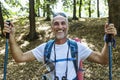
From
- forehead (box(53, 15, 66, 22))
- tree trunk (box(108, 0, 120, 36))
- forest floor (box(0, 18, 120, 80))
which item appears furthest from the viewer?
tree trunk (box(108, 0, 120, 36))

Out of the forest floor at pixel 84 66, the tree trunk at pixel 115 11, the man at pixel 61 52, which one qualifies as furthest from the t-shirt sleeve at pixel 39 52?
the tree trunk at pixel 115 11

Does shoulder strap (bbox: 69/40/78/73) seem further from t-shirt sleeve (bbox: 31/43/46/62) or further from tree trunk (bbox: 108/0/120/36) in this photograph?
tree trunk (bbox: 108/0/120/36)

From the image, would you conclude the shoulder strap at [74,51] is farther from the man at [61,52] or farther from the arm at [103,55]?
the arm at [103,55]

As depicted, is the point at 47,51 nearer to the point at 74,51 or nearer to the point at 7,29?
the point at 74,51

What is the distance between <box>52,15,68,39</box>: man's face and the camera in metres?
4.20

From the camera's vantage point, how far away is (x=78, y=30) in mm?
18469

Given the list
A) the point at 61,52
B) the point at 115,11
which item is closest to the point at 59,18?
the point at 61,52

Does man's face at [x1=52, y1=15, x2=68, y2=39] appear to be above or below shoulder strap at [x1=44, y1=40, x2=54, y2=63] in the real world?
above

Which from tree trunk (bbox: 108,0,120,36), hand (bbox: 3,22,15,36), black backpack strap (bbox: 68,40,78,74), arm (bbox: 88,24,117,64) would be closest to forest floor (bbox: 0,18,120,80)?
tree trunk (bbox: 108,0,120,36)

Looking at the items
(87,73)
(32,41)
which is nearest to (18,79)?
(87,73)

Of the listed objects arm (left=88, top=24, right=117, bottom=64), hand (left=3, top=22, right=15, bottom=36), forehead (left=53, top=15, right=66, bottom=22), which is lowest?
arm (left=88, top=24, right=117, bottom=64)

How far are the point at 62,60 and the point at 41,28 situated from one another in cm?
1655

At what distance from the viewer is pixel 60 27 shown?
4.21m

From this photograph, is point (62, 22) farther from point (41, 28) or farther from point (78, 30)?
point (41, 28)
